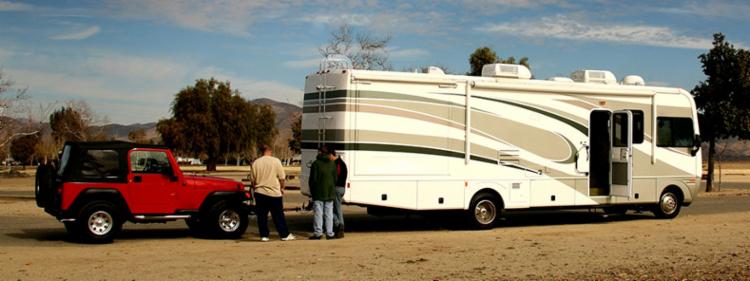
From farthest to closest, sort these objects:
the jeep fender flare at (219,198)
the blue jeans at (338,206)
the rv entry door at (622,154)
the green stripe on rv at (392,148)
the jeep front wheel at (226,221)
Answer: the rv entry door at (622,154) → the green stripe on rv at (392,148) → the blue jeans at (338,206) → the jeep fender flare at (219,198) → the jeep front wheel at (226,221)

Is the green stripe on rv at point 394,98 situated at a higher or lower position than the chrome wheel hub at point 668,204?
higher

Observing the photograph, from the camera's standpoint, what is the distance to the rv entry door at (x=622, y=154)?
17.1m

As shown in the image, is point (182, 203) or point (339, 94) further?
point (339, 94)

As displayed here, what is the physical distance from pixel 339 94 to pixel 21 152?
10749 centimetres

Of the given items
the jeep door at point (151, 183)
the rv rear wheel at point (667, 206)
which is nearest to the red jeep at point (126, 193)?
the jeep door at point (151, 183)

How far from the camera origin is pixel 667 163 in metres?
17.8

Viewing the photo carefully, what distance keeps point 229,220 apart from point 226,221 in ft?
0.20

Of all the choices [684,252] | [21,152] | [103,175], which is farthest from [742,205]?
[21,152]

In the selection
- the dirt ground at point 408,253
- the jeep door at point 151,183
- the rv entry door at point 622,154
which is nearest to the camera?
the dirt ground at point 408,253

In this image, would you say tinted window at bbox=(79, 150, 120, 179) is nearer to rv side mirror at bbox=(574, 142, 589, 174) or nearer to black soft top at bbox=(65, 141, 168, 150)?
black soft top at bbox=(65, 141, 168, 150)

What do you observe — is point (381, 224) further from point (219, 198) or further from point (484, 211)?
point (219, 198)

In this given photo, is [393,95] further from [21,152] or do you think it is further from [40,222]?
[21,152]

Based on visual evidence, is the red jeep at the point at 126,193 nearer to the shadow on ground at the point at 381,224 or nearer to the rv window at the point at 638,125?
the shadow on ground at the point at 381,224

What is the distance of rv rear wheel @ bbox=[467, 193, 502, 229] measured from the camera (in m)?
15.6
